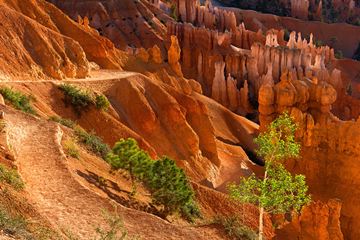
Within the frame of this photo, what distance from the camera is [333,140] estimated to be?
30312 mm

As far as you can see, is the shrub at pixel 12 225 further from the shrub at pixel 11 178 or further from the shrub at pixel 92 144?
the shrub at pixel 92 144

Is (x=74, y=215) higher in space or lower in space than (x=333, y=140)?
higher

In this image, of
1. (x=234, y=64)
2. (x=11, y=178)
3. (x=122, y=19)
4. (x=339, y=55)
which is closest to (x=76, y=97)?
(x=11, y=178)

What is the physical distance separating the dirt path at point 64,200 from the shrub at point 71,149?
0.63m

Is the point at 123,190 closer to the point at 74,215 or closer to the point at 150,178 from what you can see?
the point at 150,178

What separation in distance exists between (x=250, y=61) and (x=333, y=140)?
22.9 m

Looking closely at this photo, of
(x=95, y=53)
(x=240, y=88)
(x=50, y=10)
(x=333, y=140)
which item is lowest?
(x=240, y=88)

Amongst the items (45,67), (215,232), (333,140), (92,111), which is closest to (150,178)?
(215,232)

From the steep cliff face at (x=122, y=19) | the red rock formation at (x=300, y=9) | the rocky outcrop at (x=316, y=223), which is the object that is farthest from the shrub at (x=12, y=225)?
the red rock formation at (x=300, y=9)

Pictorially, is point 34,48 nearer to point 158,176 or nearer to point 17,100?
point 17,100

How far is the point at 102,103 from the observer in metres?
26.4

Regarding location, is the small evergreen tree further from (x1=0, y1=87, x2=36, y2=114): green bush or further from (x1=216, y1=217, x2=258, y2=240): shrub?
(x1=0, y1=87, x2=36, y2=114): green bush

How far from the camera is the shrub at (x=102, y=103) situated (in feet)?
85.9

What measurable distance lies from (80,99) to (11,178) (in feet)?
42.8
